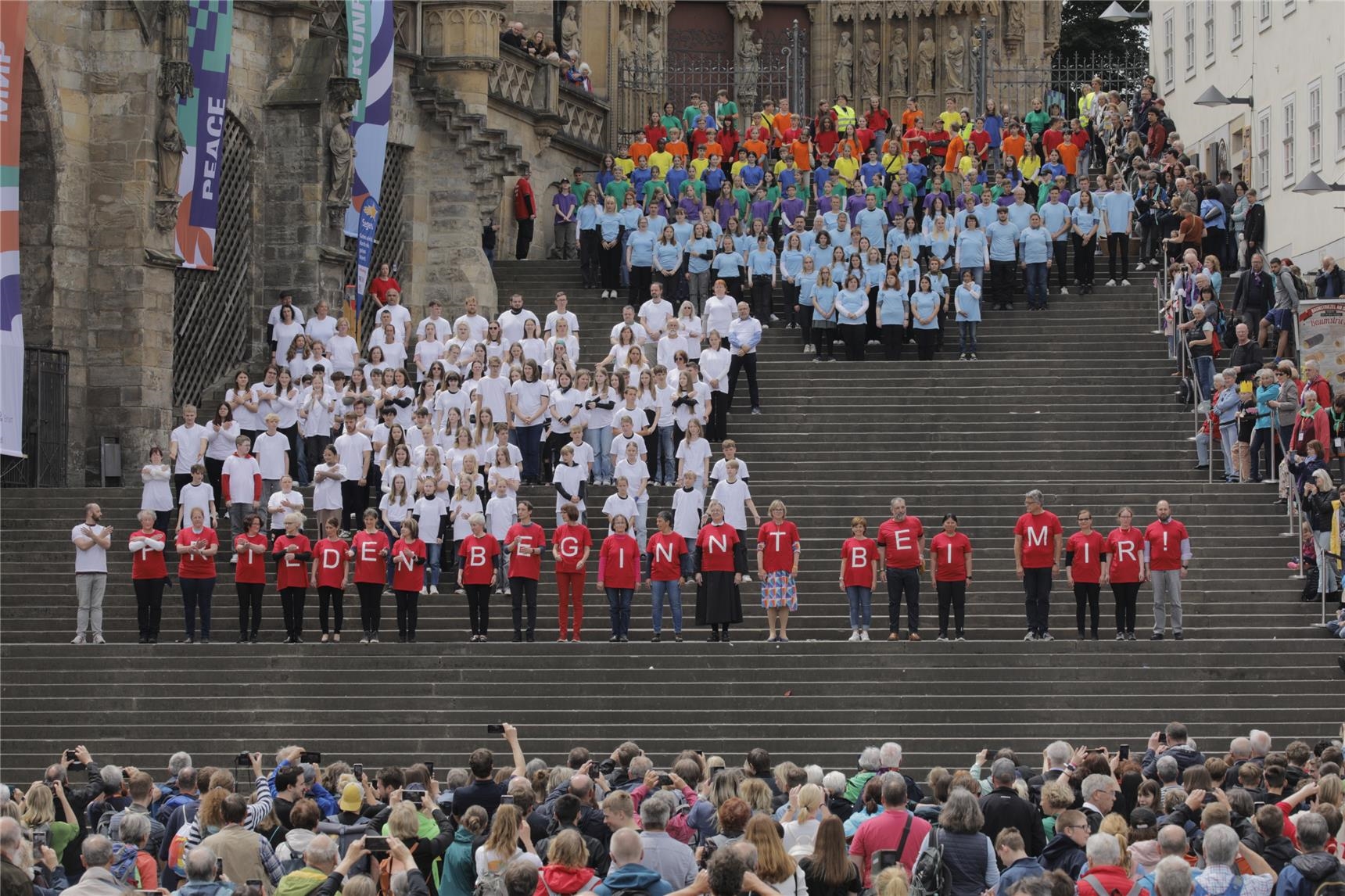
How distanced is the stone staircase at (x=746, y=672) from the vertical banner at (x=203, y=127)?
16.2ft

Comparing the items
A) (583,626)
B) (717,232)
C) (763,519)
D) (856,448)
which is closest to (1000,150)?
(717,232)

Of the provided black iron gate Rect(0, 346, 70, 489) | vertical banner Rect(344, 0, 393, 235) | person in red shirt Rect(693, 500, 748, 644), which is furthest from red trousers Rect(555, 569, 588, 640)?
vertical banner Rect(344, 0, 393, 235)

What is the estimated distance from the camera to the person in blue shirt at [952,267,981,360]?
32.7 m

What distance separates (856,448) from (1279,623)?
6.64 meters

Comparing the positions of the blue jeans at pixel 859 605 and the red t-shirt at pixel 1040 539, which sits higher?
the red t-shirt at pixel 1040 539

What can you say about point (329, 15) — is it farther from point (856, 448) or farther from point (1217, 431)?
point (1217, 431)

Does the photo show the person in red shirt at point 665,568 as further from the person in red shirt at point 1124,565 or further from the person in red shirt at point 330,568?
the person in red shirt at point 1124,565

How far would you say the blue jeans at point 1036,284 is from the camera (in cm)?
3431

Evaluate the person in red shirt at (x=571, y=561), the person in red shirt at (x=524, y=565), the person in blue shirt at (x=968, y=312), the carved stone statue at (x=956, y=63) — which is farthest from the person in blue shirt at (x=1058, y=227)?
the carved stone statue at (x=956, y=63)

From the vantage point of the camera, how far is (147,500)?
2738 cm

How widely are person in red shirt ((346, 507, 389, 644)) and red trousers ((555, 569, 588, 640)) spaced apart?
6.11 ft

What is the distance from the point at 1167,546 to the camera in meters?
24.8

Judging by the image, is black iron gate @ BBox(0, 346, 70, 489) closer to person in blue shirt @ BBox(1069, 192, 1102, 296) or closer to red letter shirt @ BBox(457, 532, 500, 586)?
red letter shirt @ BBox(457, 532, 500, 586)

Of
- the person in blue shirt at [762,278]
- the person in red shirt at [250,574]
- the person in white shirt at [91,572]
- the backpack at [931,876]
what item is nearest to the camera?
the backpack at [931,876]
